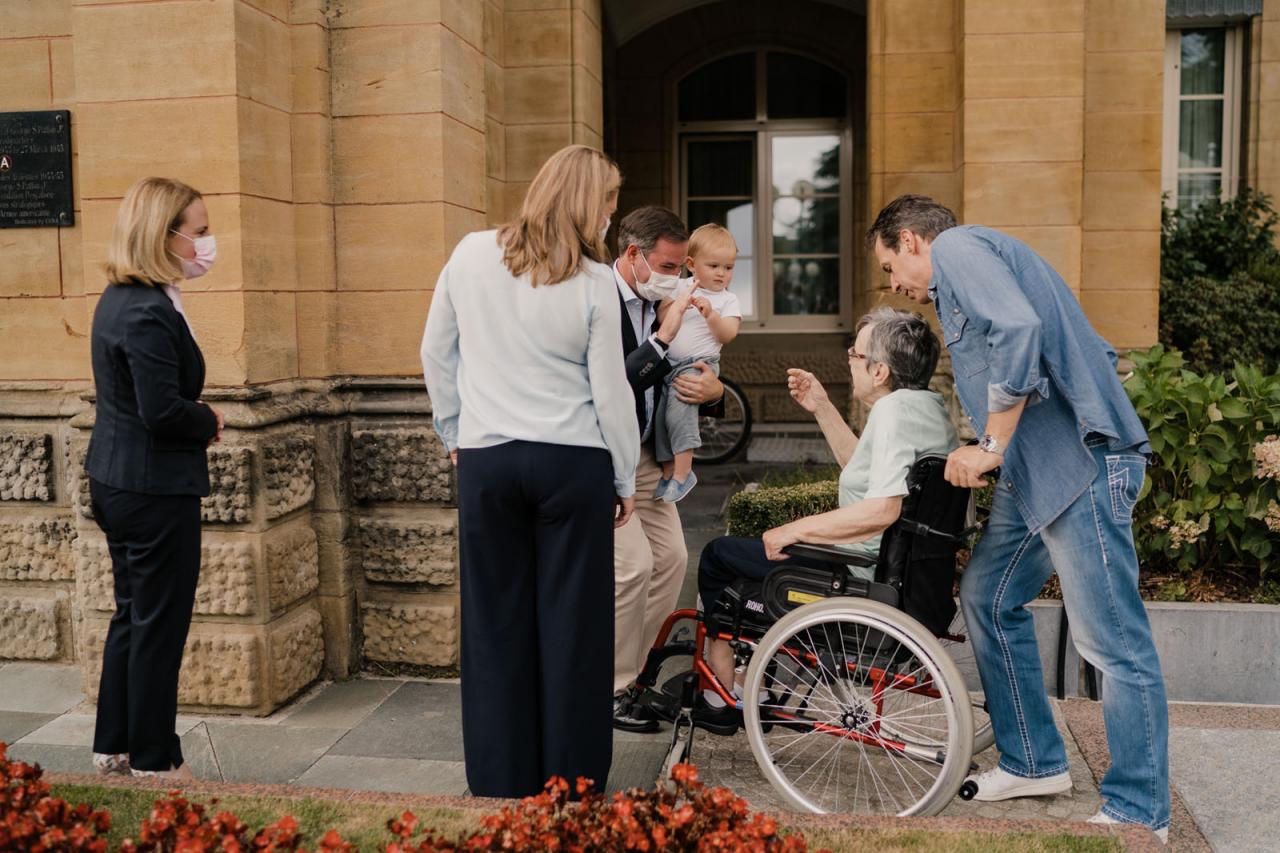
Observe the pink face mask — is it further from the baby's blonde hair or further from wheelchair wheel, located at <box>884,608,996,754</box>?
wheelchair wheel, located at <box>884,608,996,754</box>

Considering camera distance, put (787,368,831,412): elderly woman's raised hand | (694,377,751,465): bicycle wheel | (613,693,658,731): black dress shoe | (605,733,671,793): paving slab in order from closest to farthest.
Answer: (787,368,831,412): elderly woman's raised hand → (605,733,671,793): paving slab → (613,693,658,731): black dress shoe → (694,377,751,465): bicycle wheel

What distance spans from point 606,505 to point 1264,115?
8.89 metres

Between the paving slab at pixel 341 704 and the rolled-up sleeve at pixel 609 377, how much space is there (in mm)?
1983

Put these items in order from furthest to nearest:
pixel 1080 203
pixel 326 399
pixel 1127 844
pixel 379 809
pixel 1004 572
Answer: pixel 1080 203
pixel 326 399
pixel 1004 572
pixel 379 809
pixel 1127 844

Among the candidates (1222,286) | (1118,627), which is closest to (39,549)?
(1118,627)

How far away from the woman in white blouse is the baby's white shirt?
93 cm

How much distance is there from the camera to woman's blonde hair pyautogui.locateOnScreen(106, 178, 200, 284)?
11.5 ft

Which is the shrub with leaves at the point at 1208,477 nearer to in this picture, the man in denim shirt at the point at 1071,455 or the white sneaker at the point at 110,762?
the man in denim shirt at the point at 1071,455

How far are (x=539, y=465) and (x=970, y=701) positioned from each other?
51.5 inches

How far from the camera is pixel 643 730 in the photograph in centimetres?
430

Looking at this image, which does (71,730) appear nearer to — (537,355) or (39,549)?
(39,549)

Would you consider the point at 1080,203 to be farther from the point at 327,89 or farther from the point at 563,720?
the point at 563,720

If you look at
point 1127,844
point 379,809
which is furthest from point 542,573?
point 1127,844

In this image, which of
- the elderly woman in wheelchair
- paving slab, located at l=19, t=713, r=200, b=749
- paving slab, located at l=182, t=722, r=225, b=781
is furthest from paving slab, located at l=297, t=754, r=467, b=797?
the elderly woman in wheelchair
